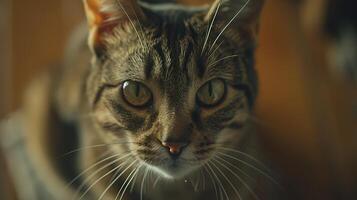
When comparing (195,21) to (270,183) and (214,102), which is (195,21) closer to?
(214,102)

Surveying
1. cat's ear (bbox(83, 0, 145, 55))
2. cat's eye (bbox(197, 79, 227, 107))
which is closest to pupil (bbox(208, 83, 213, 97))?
cat's eye (bbox(197, 79, 227, 107))

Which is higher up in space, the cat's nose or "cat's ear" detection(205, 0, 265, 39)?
"cat's ear" detection(205, 0, 265, 39)

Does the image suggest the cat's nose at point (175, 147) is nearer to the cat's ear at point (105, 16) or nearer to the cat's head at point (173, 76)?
the cat's head at point (173, 76)

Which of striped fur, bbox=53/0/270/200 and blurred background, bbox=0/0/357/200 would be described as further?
blurred background, bbox=0/0/357/200

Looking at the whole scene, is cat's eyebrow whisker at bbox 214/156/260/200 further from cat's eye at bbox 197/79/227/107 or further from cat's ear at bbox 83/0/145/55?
cat's ear at bbox 83/0/145/55

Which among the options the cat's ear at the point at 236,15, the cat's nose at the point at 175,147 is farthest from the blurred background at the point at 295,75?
the cat's nose at the point at 175,147

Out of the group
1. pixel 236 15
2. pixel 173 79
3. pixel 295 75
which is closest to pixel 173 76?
pixel 173 79

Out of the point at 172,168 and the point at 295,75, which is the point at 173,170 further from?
the point at 295,75
